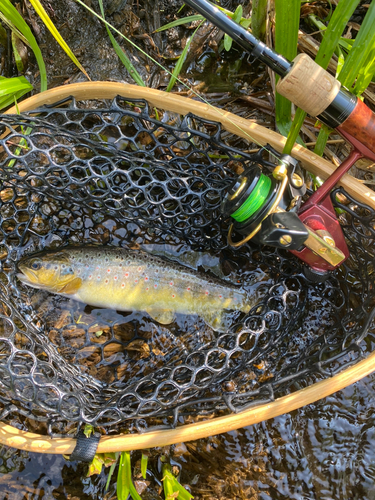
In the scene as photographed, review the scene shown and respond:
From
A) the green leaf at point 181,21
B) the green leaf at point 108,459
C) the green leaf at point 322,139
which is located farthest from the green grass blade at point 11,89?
the green leaf at point 108,459

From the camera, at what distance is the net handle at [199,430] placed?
187 centimetres

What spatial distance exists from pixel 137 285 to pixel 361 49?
196cm

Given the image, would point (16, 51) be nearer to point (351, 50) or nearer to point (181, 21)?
point (181, 21)

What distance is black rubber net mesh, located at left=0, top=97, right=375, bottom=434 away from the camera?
2.16 m

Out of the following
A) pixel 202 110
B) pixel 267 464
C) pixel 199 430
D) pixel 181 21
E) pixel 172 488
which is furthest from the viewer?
pixel 181 21

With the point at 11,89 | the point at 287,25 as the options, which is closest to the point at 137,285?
the point at 11,89

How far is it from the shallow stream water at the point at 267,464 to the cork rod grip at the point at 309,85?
1.92 m

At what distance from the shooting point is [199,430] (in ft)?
6.28

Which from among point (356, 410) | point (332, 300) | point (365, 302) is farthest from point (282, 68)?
point (356, 410)

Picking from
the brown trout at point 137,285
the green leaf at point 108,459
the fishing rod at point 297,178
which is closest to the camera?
the fishing rod at point 297,178

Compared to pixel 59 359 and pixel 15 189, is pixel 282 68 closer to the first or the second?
pixel 15 189

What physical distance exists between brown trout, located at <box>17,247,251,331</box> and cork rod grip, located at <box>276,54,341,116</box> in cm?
128

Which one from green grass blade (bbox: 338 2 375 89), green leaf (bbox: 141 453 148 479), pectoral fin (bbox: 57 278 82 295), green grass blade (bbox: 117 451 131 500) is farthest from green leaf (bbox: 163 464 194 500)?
green grass blade (bbox: 338 2 375 89)

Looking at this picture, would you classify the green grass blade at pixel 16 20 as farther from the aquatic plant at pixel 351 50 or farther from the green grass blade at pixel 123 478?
the green grass blade at pixel 123 478
